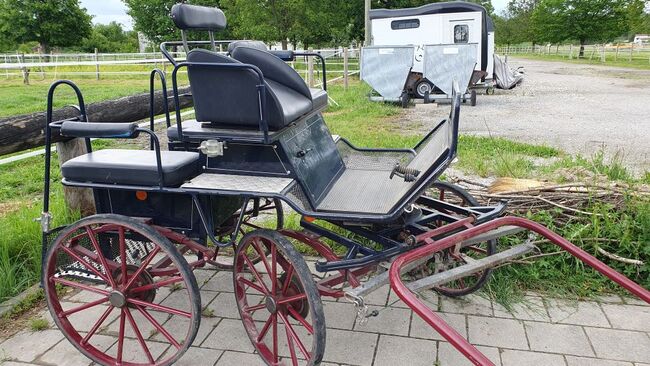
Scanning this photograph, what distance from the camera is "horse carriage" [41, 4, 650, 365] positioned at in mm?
2504

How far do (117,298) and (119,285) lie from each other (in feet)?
0.27

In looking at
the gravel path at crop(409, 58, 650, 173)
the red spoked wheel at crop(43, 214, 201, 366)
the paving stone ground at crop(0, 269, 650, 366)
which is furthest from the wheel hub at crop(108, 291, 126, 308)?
the gravel path at crop(409, 58, 650, 173)

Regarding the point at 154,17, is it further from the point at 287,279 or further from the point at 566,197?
the point at 287,279

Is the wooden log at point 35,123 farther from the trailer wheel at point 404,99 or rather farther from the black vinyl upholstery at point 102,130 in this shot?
the trailer wheel at point 404,99

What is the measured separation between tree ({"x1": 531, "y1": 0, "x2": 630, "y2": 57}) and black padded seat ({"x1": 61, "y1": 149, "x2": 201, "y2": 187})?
44.0 meters

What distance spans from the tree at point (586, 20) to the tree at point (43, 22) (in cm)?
3905

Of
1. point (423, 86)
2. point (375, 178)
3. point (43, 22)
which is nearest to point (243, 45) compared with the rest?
point (375, 178)

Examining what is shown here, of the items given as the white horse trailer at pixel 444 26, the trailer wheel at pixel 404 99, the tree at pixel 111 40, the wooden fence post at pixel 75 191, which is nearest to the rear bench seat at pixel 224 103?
the wooden fence post at pixel 75 191

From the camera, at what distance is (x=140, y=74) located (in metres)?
23.3

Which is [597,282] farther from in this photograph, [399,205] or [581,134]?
[581,134]

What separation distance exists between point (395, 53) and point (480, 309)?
10028 mm

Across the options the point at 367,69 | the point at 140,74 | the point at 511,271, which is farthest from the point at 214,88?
the point at 140,74

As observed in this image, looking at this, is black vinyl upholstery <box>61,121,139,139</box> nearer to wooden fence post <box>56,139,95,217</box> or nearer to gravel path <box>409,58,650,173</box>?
wooden fence post <box>56,139,95,217</box>

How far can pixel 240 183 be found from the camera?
260 centimetres
